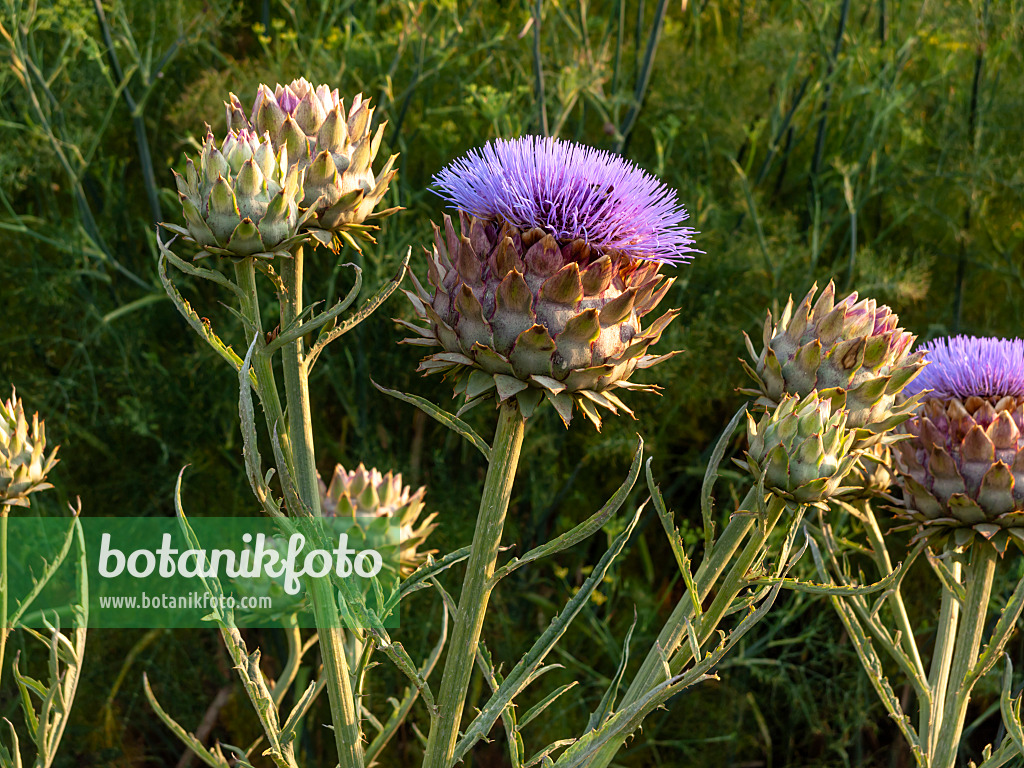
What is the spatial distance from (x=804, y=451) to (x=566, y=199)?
300 mm

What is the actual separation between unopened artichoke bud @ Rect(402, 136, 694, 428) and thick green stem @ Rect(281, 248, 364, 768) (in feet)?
0.36

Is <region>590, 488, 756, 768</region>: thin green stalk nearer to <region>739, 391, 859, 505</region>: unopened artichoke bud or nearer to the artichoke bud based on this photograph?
<region>739, 391, 859, 505</region>: unopened artichoke bud

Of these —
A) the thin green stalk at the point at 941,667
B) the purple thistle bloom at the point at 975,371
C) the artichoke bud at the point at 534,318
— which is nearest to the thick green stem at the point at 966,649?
the thin green stalk at the point at 941,667

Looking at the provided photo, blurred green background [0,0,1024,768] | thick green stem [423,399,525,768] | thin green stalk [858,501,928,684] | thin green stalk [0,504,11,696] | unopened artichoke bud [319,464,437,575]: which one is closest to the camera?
thick green stem [423,399,525,768]

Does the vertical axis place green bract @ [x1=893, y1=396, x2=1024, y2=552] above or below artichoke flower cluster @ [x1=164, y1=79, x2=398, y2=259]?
below

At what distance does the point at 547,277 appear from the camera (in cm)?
82

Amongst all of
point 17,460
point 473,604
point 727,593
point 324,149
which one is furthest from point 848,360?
point 17,460

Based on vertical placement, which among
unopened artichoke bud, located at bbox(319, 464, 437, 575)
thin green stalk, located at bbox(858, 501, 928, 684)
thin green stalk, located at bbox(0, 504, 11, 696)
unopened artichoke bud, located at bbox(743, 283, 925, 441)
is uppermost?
unopened artichoke bud, located at bbox(319, 464, 437, 575)

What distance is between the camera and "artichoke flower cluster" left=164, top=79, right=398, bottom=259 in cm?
79

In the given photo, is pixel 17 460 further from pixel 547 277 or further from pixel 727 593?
pixel 727 593

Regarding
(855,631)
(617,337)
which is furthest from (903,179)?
(617,337)

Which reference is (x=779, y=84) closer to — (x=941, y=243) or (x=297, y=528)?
(x=941, y=243)

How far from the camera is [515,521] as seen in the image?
1.96 metres

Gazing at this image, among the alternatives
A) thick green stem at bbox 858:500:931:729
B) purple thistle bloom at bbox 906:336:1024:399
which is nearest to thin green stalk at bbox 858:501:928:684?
thick green stem at bbox 858:500:931:729
